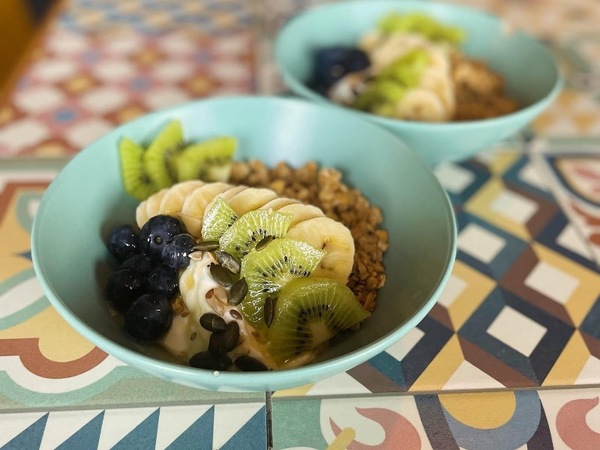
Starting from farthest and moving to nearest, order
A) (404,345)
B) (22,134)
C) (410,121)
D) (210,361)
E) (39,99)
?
(39,99) → (22,134) → (410,121) → (404,345) → (210,361)

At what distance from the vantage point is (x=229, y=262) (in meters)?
0.61

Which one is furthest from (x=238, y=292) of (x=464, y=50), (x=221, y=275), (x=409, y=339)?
(x=464, y=50)

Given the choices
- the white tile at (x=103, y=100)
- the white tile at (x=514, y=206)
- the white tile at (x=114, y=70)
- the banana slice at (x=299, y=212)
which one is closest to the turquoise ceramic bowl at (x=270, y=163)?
the banana slice at (x=299, y=212)

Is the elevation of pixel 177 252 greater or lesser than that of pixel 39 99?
greater

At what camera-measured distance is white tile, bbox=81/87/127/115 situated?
1096 mm

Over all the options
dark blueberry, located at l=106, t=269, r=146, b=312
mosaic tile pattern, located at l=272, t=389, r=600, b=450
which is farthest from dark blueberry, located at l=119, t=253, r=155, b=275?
mosaic tile pattern, located at l=272, t=389, r=600, b=450

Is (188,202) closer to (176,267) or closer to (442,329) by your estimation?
(176,267)

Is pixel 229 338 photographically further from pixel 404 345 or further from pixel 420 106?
pixel 420 106

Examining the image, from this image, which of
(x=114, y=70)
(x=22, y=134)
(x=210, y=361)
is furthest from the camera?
(x=114, y=70)

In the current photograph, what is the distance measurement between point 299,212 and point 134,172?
0.84 ft

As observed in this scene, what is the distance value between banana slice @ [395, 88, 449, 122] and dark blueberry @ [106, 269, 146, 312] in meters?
0.56

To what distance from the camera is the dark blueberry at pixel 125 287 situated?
614 mm

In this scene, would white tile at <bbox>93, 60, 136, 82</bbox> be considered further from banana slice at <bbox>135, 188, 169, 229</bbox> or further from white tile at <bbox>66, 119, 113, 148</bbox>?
banana slice at <bbox>135, 188, 169, 229</bbox>

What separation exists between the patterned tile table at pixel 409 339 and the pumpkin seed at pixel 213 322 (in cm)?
8
